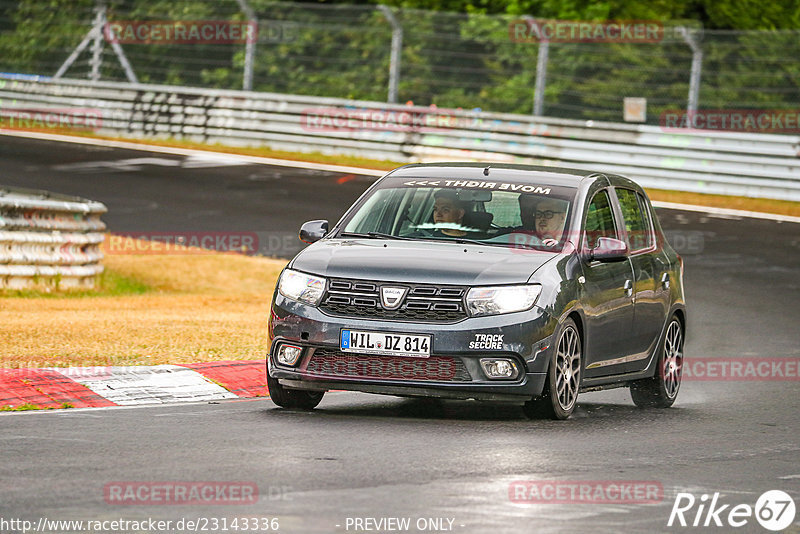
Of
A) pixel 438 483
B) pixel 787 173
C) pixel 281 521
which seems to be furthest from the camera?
pixel 787 173

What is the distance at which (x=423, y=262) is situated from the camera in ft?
32.7

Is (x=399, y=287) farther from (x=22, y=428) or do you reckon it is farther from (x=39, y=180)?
(x=39, y=180)

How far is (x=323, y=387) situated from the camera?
9969 mm

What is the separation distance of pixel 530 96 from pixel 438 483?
75.6 feet

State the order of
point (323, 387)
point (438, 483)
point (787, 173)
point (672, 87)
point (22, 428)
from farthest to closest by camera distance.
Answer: point (672, 87), point (787, 173), point (323, 387), point (22, 428), point (438, 483)

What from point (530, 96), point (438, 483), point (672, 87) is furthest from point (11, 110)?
point (438, 483)

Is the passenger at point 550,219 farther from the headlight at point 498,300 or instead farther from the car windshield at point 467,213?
the headlight at point 498,300

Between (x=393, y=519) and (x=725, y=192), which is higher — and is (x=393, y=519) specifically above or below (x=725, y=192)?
above

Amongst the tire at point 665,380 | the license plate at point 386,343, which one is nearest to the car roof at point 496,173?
the tire at point 665,380

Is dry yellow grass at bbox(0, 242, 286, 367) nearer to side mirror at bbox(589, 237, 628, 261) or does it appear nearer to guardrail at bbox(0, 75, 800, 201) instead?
side mirror at bbox(589, 237, 628, 261)

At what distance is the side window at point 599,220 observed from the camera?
11.0m

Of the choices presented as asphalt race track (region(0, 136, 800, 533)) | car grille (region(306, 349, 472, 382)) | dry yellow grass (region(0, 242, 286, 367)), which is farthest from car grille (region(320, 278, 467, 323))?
dry yellow grass (region(0, 242, 286, 367))

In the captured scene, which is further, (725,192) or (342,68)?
→ (342,68)

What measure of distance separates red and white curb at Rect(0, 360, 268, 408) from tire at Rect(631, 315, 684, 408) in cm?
279
